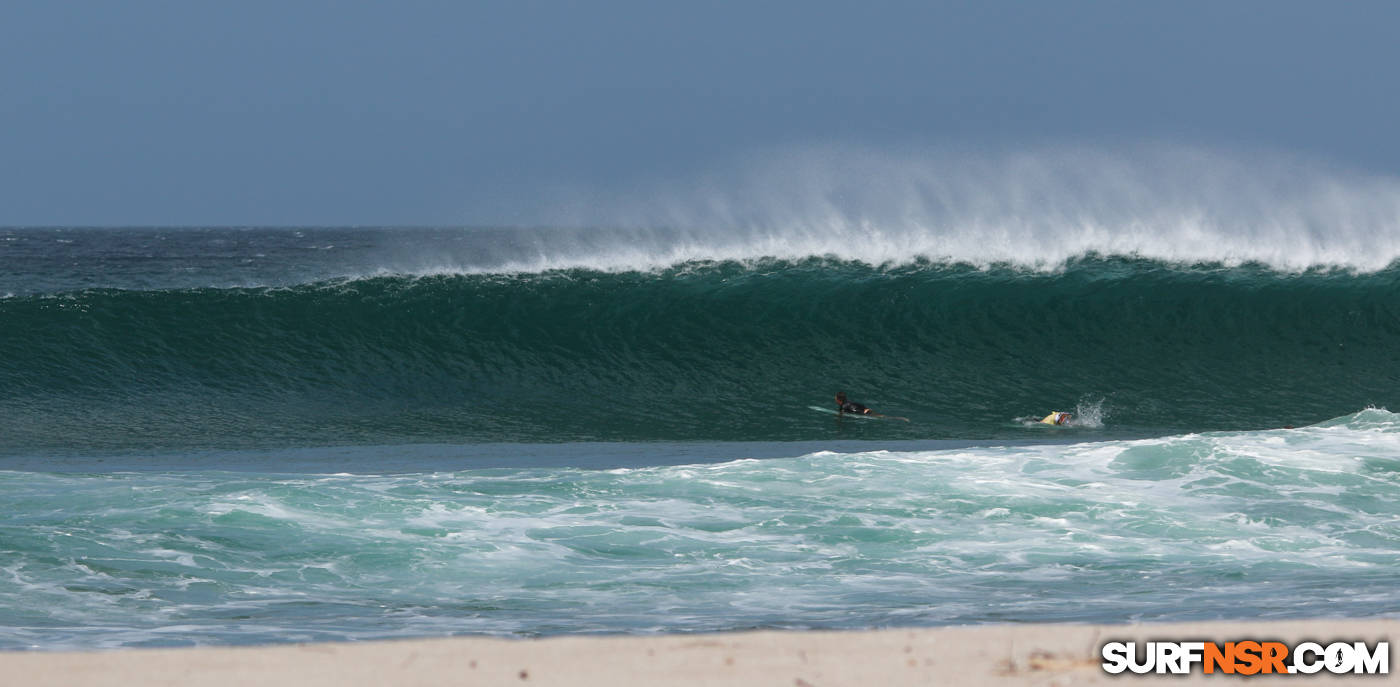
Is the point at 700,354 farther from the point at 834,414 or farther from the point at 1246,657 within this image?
the point at 1246,657

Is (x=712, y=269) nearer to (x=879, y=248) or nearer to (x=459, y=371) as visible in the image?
(x=879, y=248)

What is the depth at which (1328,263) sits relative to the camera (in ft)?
64.7

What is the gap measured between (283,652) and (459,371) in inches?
487

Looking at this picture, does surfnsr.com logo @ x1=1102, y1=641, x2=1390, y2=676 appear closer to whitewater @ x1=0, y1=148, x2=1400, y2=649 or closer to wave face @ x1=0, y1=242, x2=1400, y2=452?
whitewater @ x1=0, y1=148, x2=1400, y2=649

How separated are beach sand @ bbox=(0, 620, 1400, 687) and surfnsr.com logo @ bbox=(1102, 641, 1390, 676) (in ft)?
0.21

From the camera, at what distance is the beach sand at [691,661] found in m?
3.53

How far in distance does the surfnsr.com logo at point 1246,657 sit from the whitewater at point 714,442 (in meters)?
1.17

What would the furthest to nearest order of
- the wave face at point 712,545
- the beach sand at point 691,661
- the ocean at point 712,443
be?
the ocean at point 712,443, the wave face at point 712,545, the beach sand at point 691,661

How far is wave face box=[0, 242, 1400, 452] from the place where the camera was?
13734 mm

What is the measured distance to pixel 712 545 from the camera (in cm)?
691

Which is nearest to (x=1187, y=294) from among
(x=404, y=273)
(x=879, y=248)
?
(x=879, y=248)

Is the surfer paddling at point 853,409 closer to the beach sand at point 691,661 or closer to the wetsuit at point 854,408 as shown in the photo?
the wetsuit at point 854,408

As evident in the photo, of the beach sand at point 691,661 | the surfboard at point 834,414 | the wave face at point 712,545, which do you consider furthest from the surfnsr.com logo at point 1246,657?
the surfboard at point 834,414

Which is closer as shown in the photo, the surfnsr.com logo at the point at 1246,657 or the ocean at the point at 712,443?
the surfnsr.com logo at the point at 1246,657
